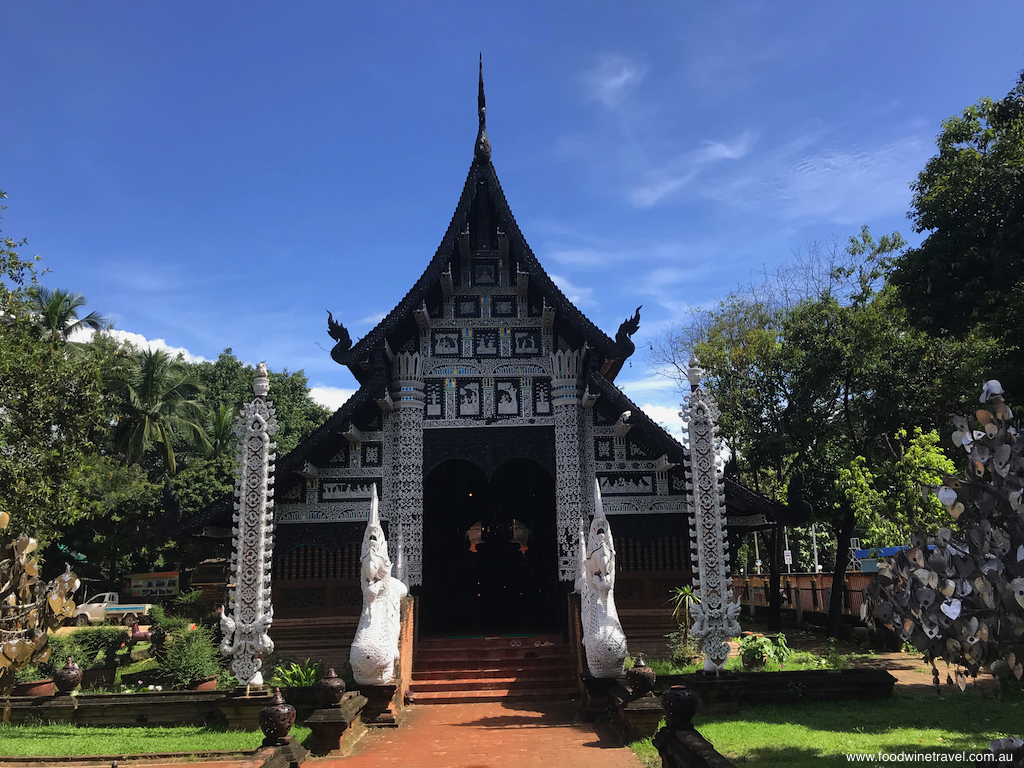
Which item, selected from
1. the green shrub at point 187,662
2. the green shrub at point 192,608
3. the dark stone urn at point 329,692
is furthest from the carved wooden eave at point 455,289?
the green shrub at point 192,608

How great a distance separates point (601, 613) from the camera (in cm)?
863

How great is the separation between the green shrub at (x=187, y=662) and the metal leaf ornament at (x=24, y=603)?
733 cm

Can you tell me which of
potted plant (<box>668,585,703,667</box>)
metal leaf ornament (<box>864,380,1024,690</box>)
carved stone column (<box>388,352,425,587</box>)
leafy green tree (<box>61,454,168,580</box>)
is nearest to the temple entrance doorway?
carved stone column (<box>388,352,425,587</box>)

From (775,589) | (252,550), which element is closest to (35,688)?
(252,550)

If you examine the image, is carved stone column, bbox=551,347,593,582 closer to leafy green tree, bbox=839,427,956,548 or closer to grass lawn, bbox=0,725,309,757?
grass lawn, bbox=0,725,309,757

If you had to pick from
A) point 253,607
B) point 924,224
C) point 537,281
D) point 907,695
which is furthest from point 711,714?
point 924,224

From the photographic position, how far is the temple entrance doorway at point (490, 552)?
1359 cm

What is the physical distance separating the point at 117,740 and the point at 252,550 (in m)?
2.45

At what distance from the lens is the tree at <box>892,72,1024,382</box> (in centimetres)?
1035

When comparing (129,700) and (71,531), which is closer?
(129,700)

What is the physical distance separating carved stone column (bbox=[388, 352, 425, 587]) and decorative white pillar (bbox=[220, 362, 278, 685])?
8.09 ft

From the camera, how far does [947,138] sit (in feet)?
41.2

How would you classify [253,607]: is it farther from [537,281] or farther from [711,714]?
[537,281]

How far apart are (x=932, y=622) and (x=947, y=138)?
11790mm
